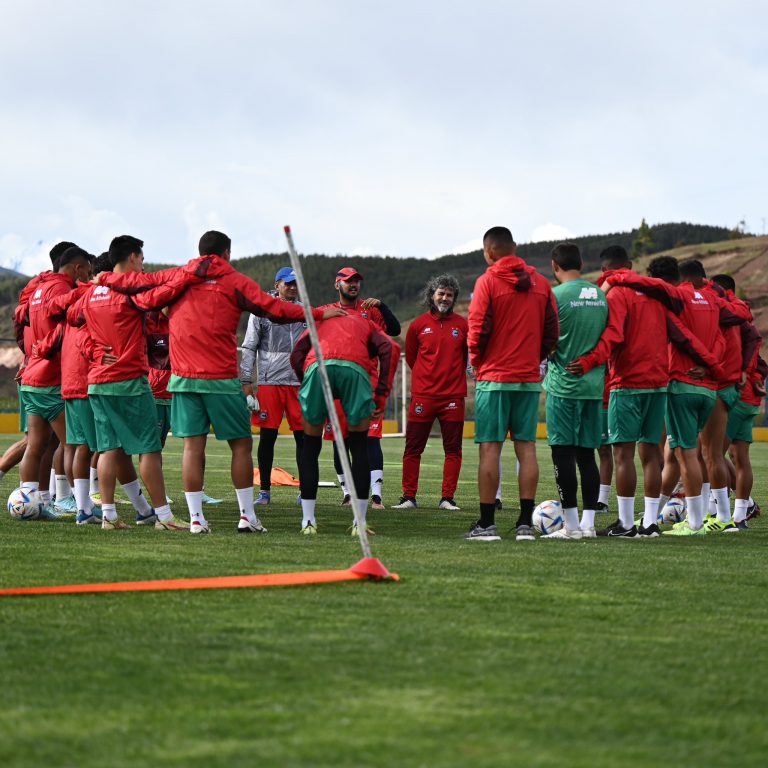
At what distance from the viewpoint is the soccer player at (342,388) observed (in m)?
8.54

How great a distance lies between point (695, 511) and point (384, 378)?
99.2 inches

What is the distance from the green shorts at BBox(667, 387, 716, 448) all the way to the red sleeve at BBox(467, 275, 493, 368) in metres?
1.79

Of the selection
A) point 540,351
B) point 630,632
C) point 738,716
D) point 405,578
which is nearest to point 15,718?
point 738,716

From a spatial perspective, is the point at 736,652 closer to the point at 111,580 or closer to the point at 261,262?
the point at 111,580

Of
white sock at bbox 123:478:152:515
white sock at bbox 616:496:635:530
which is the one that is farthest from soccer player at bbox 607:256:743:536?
white sock at bbox 123:478:152:515

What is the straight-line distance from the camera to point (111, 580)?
19.6ft

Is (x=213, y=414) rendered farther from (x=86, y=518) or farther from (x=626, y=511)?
(x=626, y=511)

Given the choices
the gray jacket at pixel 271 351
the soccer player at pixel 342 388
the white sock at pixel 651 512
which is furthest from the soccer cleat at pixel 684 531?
the gray jacket at pixel 271 351

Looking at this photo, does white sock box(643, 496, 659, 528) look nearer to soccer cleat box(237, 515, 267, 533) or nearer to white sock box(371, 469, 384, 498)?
soccer cleat box(237, 515, 267, 533)

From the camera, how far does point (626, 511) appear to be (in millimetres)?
8930

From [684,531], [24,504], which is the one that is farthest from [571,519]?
→ [24,504]

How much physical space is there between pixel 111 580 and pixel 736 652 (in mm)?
3003

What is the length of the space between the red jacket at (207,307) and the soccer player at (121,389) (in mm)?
335

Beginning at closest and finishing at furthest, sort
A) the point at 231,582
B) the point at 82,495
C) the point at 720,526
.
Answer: the point at 231,582 → the point at 82,495 → the point at 720,526
